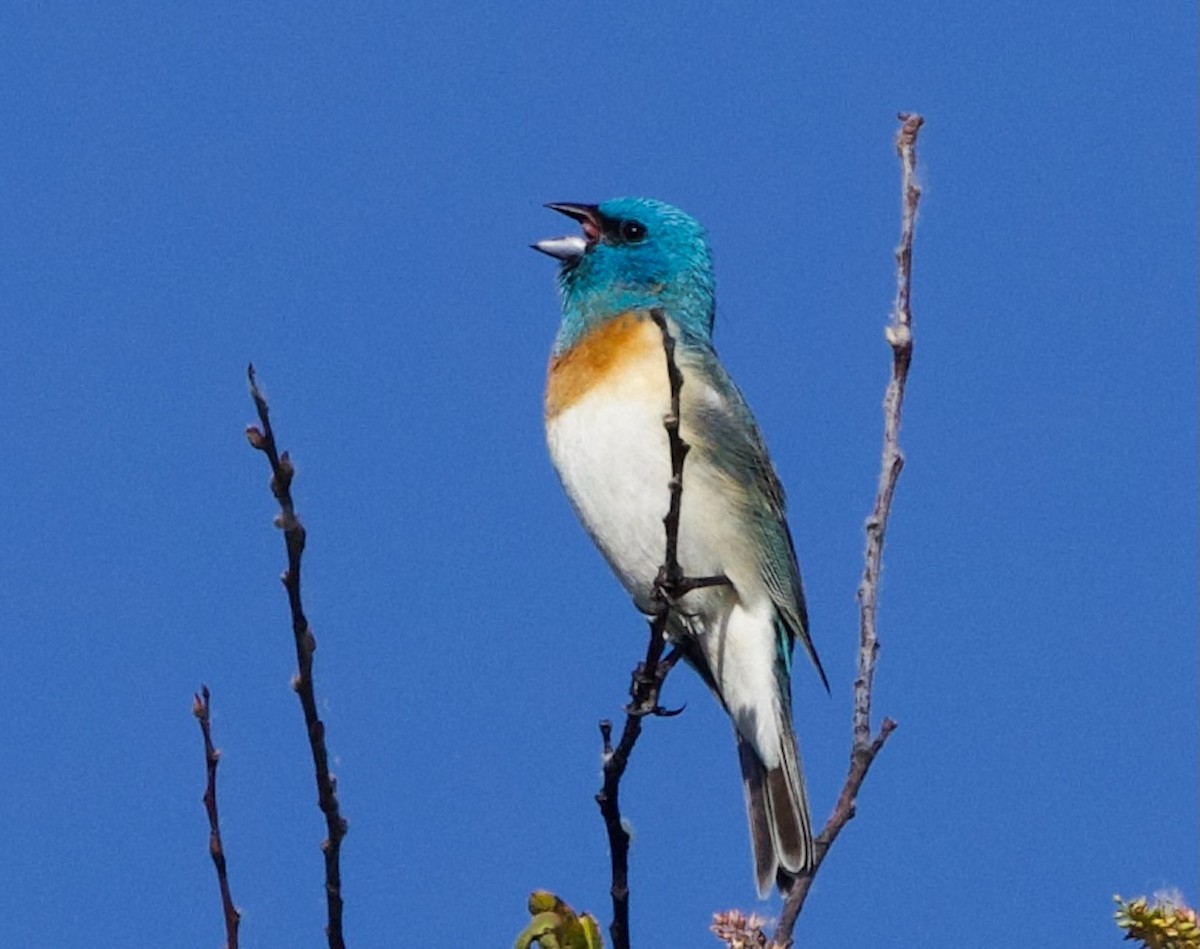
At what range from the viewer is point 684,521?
238 inches

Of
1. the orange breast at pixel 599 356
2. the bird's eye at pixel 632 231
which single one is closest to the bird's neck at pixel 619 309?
the orange breast at pixel 599 356

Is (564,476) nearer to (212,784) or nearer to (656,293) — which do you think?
(656,293)

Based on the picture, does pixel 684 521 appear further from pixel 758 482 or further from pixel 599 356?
pixel 599 356

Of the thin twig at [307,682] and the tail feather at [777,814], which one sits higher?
the tail feather at [777,814]

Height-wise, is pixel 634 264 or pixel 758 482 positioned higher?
pixel 634 264

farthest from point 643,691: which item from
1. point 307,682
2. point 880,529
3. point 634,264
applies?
point 634,264

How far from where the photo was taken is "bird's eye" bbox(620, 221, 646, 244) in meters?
6.93

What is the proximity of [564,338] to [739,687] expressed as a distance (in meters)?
1.48

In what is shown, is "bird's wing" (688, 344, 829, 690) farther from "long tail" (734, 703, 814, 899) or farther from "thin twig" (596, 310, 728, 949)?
"thin twig" (596, 310, 728, 949)

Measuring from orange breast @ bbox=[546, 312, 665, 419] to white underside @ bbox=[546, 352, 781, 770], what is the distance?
0.06 m

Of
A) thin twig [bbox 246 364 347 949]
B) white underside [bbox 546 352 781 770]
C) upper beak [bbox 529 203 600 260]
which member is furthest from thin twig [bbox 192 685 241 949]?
upper beak [bbox 529 203 600 260]

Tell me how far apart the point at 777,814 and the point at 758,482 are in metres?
1.17

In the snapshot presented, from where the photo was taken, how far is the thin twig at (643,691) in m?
3.16

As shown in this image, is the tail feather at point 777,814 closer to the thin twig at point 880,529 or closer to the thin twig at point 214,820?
the thin twig at point 880,529
